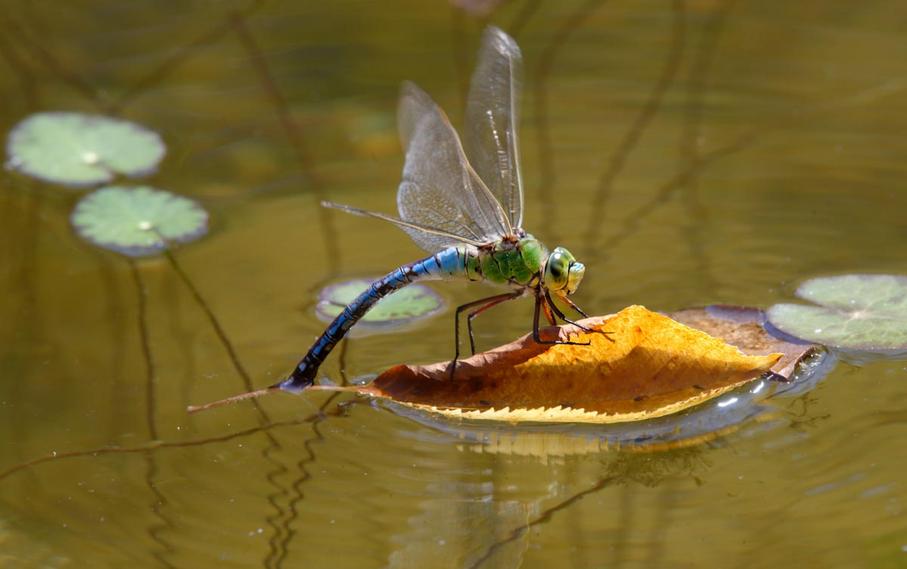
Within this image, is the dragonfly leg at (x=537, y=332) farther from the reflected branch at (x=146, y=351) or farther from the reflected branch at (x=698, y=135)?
the reflected branch at (x=146, y=351)

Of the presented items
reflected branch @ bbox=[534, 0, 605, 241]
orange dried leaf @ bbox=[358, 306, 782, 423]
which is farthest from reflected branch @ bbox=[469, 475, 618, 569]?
reflected branch @ bbox=[534, 0, 605, 241]

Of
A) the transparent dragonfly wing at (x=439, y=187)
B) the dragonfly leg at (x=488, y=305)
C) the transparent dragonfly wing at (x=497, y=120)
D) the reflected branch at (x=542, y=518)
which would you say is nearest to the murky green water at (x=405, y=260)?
the reflected branch at (x=542, y=518)

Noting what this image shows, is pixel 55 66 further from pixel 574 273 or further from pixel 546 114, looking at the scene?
pixel 574 273

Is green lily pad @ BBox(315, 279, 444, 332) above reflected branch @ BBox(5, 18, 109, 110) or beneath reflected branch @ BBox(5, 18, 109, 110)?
beneath

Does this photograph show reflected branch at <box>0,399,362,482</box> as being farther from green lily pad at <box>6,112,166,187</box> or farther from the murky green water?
green lily pad at <box>6,112,166,187</box>

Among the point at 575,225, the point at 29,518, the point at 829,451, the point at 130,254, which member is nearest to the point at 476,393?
the point at 829,451

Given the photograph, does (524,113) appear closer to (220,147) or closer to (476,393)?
(220,147)
